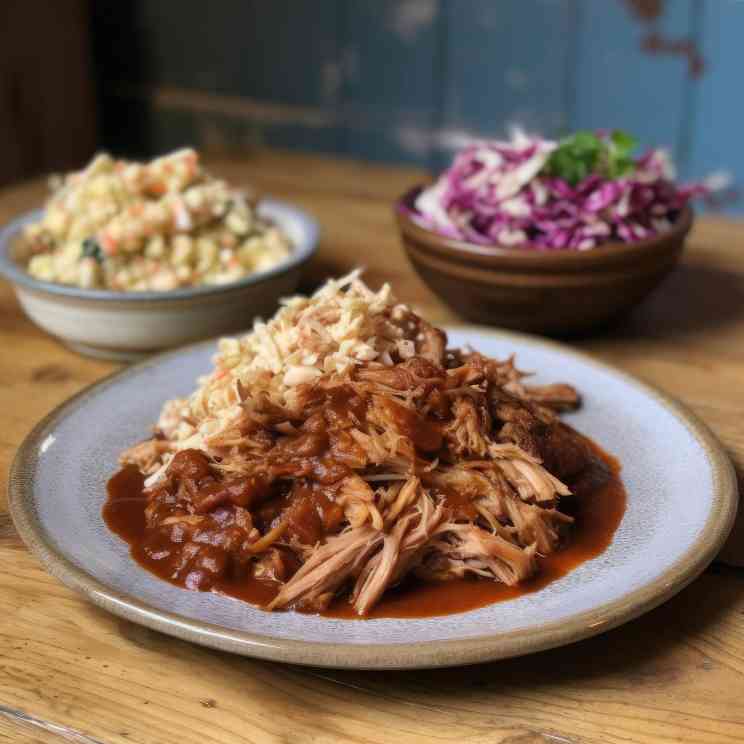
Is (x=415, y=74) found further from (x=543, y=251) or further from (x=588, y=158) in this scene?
(x=543, y=251)

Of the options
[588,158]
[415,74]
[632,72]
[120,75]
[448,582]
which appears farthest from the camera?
[120,75]

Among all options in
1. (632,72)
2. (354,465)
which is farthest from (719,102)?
(354,465)

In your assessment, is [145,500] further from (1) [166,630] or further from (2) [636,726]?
(2) [636,726]

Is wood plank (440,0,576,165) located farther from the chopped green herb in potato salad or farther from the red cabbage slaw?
the chopped green herb in potato salad

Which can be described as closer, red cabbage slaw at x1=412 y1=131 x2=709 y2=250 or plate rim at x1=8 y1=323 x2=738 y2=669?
plate rim at x1=8 y1=323 x2=738 y2=669

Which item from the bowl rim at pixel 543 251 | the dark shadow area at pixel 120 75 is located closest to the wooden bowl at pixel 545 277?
the bowl rim at pixel 543 251

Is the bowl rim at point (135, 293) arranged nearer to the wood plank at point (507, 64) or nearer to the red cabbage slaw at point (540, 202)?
the red cabbage slaw at point (540, 202)

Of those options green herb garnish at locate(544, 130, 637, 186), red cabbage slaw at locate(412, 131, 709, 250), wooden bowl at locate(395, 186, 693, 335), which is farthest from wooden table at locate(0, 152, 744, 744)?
green herb garnish at locate(544, 130, 637, 186)
